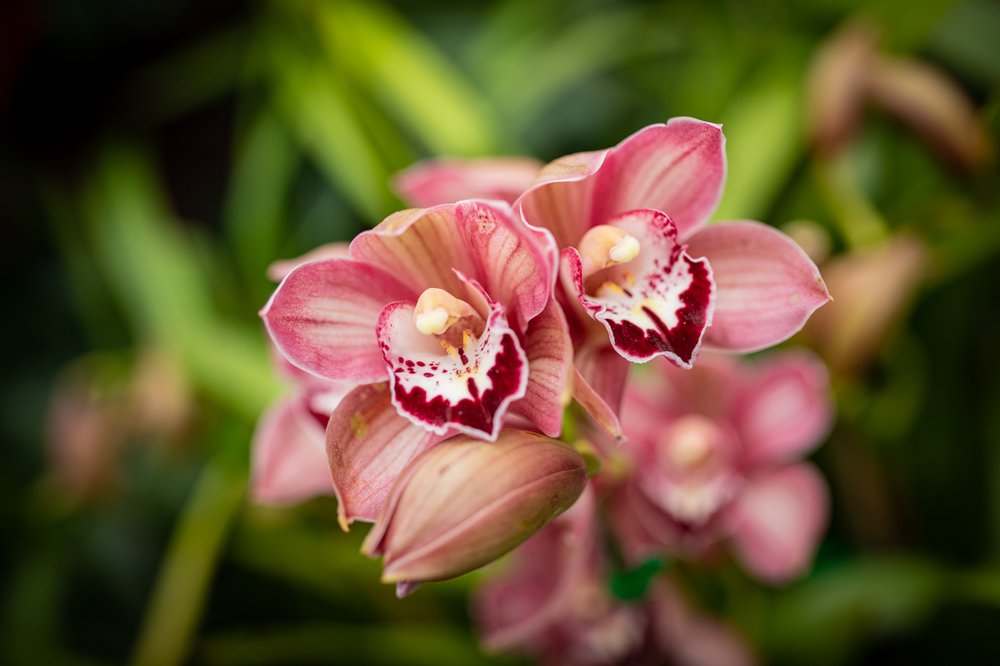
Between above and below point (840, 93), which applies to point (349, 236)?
below

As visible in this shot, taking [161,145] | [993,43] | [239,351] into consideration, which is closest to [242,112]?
[161,145]

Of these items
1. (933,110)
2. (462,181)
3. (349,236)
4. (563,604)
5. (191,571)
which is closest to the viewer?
(462,181)

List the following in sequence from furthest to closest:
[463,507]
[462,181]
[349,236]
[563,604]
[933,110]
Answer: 1. [349,236]
2. [933,110]
3. [563,604]
4. [462,181]
5. [463,507]

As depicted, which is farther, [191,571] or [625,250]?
[191,571]

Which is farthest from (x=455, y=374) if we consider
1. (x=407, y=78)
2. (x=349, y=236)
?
(x=349, y=236)

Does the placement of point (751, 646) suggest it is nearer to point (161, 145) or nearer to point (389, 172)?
point (389, 172)

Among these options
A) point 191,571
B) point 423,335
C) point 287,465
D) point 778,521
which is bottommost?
point 191,571

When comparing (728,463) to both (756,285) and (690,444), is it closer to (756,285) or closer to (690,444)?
(690,444)
